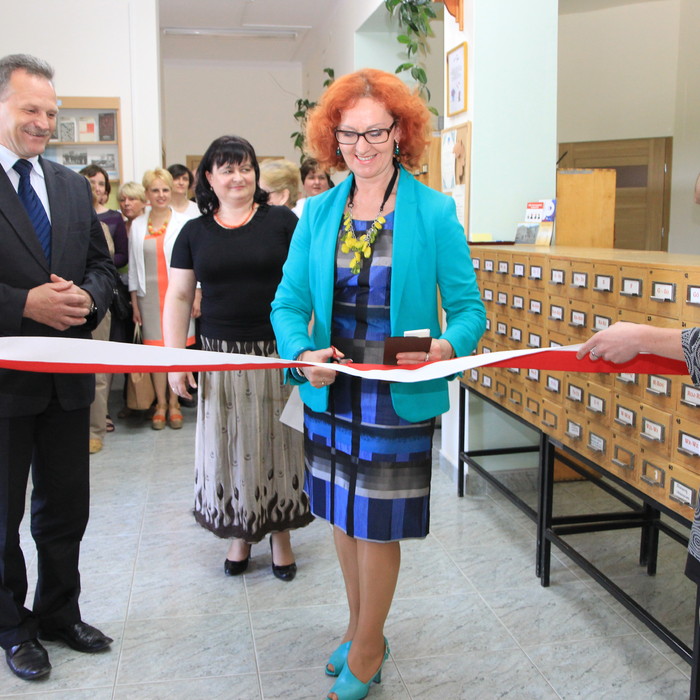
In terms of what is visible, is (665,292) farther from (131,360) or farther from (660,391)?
(131,360)

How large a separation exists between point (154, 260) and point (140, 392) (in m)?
0.94

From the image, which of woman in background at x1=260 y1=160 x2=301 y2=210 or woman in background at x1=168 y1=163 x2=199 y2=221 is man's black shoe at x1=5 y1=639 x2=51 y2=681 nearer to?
woman in background at x1=260 y1=160 x2=301 y2=210

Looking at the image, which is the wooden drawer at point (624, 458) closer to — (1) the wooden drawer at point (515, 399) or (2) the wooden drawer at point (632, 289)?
(2) the wooden drawer at point (632, 289)

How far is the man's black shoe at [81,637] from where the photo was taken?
2533mm

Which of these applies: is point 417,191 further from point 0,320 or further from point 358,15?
point 358,15

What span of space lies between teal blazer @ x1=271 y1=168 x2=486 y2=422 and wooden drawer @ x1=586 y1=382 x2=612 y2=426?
710mm

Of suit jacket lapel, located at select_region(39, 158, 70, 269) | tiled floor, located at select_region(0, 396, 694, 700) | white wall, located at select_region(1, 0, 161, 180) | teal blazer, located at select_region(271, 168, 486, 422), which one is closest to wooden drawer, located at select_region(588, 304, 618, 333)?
teal blazer, located at select_region(271, 168, 486, 422)

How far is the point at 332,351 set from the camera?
2.02 meters

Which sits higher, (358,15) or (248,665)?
(358,15)

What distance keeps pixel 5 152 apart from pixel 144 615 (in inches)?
63.9

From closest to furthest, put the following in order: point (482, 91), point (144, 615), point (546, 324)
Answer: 1. point (144, 615)
2. point (546, 324)
3. point (482, 91)

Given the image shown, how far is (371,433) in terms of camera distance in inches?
82.4

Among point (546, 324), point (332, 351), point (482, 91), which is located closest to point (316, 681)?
point (332, 351)

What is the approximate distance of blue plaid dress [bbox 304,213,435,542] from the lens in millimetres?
2076
